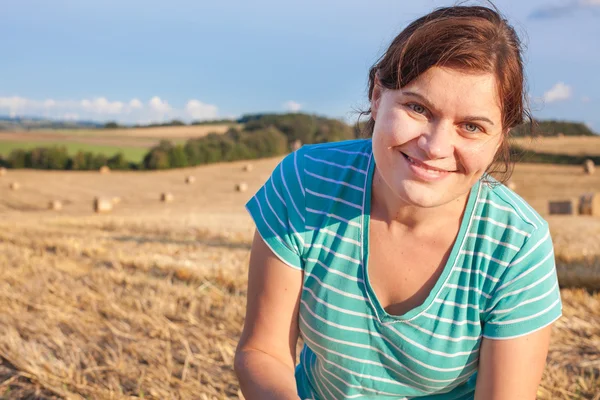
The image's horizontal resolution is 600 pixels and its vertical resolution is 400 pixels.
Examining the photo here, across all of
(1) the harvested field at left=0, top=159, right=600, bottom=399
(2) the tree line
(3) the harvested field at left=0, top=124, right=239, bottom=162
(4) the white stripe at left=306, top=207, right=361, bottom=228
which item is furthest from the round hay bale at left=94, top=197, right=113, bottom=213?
(4) the white stripe at left=306, top=207, right=361, bottom=228

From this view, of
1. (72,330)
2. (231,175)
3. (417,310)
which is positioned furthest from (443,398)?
(231,175)

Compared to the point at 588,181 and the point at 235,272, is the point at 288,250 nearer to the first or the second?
the point at 235,272

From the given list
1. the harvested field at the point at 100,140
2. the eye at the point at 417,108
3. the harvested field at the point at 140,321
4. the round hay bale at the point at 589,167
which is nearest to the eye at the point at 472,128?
the eye at the point at 417,108

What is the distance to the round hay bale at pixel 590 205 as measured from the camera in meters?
12.4

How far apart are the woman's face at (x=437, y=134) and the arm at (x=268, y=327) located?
0.37 m

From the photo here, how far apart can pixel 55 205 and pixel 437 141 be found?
18011 millimetres

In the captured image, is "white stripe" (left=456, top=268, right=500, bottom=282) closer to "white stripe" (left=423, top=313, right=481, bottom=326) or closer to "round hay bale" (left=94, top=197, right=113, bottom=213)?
"white stripe" (left=423, top=313, right=481, bottom=326)

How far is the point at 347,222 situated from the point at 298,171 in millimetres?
193

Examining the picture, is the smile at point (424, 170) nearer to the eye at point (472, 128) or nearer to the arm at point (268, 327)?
the eye at point (472, 128)

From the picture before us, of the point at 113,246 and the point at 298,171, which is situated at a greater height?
the point at 298,171

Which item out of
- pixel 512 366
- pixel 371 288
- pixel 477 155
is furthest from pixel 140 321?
pixel 477 155

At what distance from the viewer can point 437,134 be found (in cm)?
140

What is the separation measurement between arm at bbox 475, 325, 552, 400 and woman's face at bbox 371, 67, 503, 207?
380 mm

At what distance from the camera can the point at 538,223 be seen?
1554 mm
